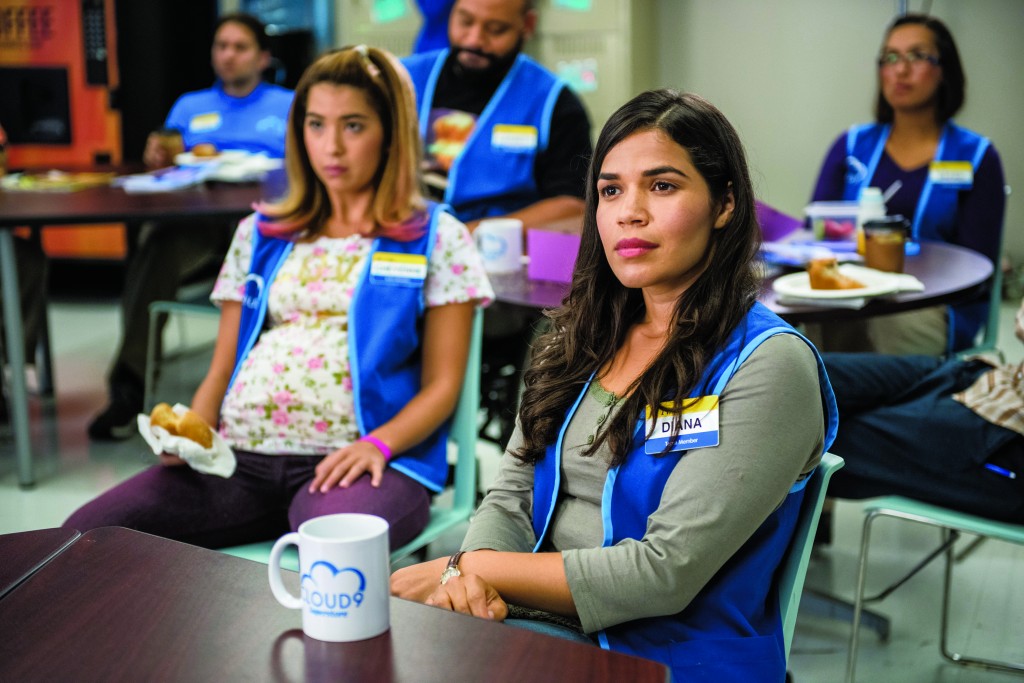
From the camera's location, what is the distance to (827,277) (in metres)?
2.30

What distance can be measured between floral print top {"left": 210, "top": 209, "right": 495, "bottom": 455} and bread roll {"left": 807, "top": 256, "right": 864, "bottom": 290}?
696mm

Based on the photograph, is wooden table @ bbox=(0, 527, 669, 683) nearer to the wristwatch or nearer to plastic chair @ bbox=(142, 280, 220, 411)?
the wristwatch

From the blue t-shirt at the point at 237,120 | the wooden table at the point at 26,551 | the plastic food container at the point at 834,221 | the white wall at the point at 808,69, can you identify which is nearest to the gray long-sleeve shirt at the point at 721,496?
the wooden table at the point at 26,551

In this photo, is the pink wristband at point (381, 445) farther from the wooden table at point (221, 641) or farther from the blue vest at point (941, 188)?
the blue vest at point (941, 188)

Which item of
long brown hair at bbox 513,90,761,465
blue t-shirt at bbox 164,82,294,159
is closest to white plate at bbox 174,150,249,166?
blue t-shirt at bbox 164,82,294,159

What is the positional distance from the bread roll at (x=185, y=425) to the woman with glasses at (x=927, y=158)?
2.08 m

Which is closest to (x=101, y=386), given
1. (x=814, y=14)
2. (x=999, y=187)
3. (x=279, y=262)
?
(x=279, y=262)

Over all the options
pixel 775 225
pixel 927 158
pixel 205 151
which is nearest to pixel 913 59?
pixel 927 158

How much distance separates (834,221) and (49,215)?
2.26 metres

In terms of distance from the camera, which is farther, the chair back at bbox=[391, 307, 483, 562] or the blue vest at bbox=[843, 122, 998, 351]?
the blue vest at bbox=[843, 122, 998, 351]

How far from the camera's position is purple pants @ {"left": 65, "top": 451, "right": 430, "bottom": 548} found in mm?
1865

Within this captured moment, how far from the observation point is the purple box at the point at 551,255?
2.54m

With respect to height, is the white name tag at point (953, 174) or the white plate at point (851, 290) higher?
the white name tag at point (953, 174)

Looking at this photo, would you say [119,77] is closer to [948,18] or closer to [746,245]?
[948,18]
